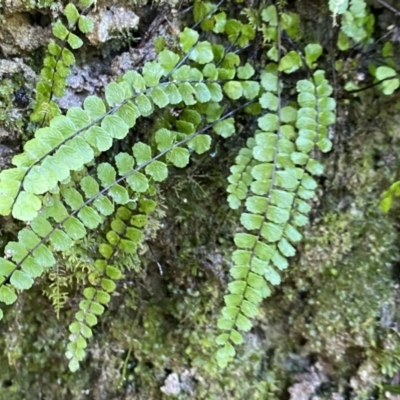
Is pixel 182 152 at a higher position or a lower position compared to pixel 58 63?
lower

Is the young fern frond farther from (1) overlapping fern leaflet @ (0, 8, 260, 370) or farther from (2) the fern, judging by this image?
(1) overlapping fern leaflet @ (0, 8, 260, 370)

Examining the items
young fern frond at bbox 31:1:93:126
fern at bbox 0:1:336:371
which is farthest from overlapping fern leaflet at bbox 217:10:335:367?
young fern frond at bbox 31:1:93:126

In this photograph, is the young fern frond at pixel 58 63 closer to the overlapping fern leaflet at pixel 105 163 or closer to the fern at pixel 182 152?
the fern at pixel 182 152

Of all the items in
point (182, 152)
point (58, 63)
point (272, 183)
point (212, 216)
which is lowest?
point (212, 216)

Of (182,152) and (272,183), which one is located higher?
(182,152)

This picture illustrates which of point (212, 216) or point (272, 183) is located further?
point (212, 216)

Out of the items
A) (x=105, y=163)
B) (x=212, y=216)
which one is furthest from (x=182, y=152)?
(x=212, y=216)

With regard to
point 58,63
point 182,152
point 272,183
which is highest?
point 58,63

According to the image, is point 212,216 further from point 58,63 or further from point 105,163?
point 58,63

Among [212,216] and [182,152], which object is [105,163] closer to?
→ [182,152]

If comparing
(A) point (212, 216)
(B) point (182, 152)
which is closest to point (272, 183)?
(B) point (182, 152)

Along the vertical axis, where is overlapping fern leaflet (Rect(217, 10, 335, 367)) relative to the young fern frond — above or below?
below
